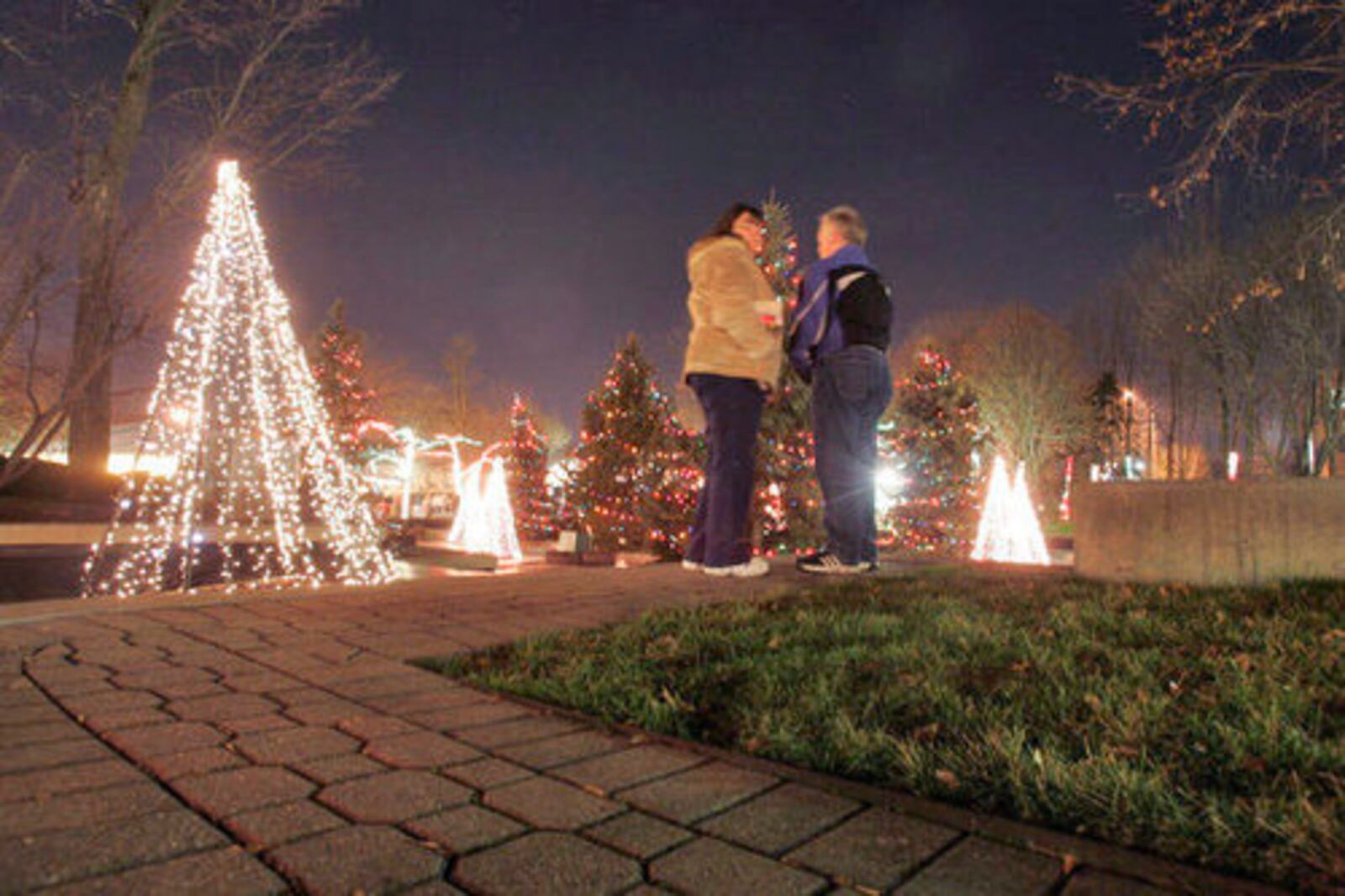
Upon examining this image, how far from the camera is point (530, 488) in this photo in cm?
2375

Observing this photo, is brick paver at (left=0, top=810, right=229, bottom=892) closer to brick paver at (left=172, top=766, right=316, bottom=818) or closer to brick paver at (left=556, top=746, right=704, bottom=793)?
brick paver at (left=172, top=766, right=316, bottom=818)

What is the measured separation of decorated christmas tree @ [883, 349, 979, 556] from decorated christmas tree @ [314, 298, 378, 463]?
24830 mm

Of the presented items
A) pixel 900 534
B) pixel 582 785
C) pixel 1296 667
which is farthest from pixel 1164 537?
pixel 900 534

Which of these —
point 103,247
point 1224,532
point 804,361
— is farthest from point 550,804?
point 103,247

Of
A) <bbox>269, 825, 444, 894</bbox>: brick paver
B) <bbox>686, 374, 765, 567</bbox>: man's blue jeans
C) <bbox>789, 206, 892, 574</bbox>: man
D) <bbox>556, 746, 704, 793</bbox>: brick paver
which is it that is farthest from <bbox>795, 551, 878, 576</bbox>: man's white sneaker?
<bbox>269, 825, 444, 894</bbox>: brick paver

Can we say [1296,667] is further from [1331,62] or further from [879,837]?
[1331,62]

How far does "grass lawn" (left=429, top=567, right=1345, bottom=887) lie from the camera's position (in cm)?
148

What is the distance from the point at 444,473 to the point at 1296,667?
60.2 m

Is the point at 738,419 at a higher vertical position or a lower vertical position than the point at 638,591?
higher

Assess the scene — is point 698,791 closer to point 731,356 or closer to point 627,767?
point 627,767

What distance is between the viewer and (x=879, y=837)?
57.8 inches

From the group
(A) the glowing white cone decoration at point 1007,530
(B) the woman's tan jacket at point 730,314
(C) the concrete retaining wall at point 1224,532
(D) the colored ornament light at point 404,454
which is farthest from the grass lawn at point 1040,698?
(D) the colored ornament light at point 404,454

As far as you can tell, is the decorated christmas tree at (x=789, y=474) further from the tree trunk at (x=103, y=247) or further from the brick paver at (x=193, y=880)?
the brick paver at (x=193, y=880)

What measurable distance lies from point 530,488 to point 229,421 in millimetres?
15661
